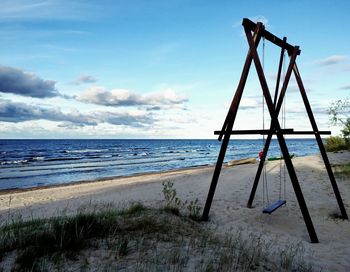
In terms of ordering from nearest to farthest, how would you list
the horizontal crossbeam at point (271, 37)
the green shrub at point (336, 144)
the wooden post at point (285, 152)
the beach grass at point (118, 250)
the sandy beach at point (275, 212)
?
the beach grass at point (118, 250) → the sandy beach at point (275, 212) → the wooden post at point (285, 152) → the horizontal crossbeam at point (271, 37) → the green shrub at point (336, 144)

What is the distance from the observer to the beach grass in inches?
156

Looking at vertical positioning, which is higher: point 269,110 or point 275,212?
point 269,110

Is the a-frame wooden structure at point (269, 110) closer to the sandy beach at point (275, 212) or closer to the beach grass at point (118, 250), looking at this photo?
the sandy beach at point (275, 212)

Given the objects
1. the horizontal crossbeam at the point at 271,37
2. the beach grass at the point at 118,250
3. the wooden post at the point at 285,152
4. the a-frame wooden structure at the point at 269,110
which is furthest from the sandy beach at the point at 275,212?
the horizontal crossbeam at the point at 271,37

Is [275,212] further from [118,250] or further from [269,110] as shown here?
[118,250]

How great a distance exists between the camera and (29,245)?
4.31 m

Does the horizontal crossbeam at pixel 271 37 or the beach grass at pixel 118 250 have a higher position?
the horizontal crossbeam at pixel 271 37

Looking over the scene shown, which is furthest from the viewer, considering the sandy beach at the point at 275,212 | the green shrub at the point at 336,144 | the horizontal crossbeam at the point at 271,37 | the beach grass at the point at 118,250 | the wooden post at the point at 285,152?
the green shrub at the point at 336,144

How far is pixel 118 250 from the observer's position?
4336 mm

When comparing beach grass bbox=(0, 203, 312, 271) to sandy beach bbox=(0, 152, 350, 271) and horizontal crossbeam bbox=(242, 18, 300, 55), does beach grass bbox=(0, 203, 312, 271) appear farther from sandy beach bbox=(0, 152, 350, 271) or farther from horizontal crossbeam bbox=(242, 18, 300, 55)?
horizontal crossbeam bbox=(242, 18, 300, 55)

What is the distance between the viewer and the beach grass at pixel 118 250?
3973 millimetres

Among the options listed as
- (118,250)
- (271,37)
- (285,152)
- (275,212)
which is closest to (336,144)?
(275,212)

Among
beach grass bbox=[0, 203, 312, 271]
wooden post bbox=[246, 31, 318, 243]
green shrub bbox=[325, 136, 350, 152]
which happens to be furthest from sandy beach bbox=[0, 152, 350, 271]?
green shrub bbox=[325, 136, 350, 152]

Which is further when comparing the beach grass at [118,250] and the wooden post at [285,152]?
the wooden post at [285,152]
